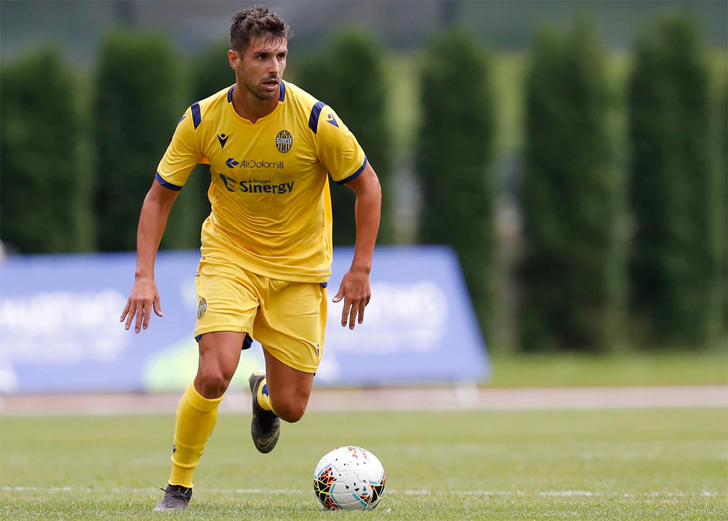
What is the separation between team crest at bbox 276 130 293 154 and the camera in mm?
6531

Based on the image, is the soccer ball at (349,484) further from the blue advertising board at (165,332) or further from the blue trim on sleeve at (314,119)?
the blue advertising board at (165,332)

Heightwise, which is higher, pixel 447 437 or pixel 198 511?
pixel 198 511

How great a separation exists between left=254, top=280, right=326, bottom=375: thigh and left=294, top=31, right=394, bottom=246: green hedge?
1970cm

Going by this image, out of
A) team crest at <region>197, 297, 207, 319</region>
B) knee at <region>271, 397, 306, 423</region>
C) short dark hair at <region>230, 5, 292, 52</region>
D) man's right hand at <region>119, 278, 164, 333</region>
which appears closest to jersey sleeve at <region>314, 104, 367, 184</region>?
short dark hair at <region>230, 5, 292, 52</region>

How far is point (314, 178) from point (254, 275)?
700 millimetres

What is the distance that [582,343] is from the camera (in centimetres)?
2758

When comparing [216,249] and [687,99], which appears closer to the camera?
[216,249]

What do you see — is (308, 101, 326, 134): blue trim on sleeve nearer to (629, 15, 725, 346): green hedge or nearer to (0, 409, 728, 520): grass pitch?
(0, 409, 728, 520): grass pitch

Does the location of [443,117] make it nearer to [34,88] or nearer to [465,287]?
[465,287]

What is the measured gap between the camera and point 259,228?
684 centimetres

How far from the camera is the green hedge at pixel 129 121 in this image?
2619 cm

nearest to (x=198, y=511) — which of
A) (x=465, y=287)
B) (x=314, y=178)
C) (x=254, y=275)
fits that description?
(x=254, y=275)

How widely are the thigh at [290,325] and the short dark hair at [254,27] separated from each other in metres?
1.50

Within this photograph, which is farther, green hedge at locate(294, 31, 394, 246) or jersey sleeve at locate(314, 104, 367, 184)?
green hedge at locate(294, 31, 394, 246)
